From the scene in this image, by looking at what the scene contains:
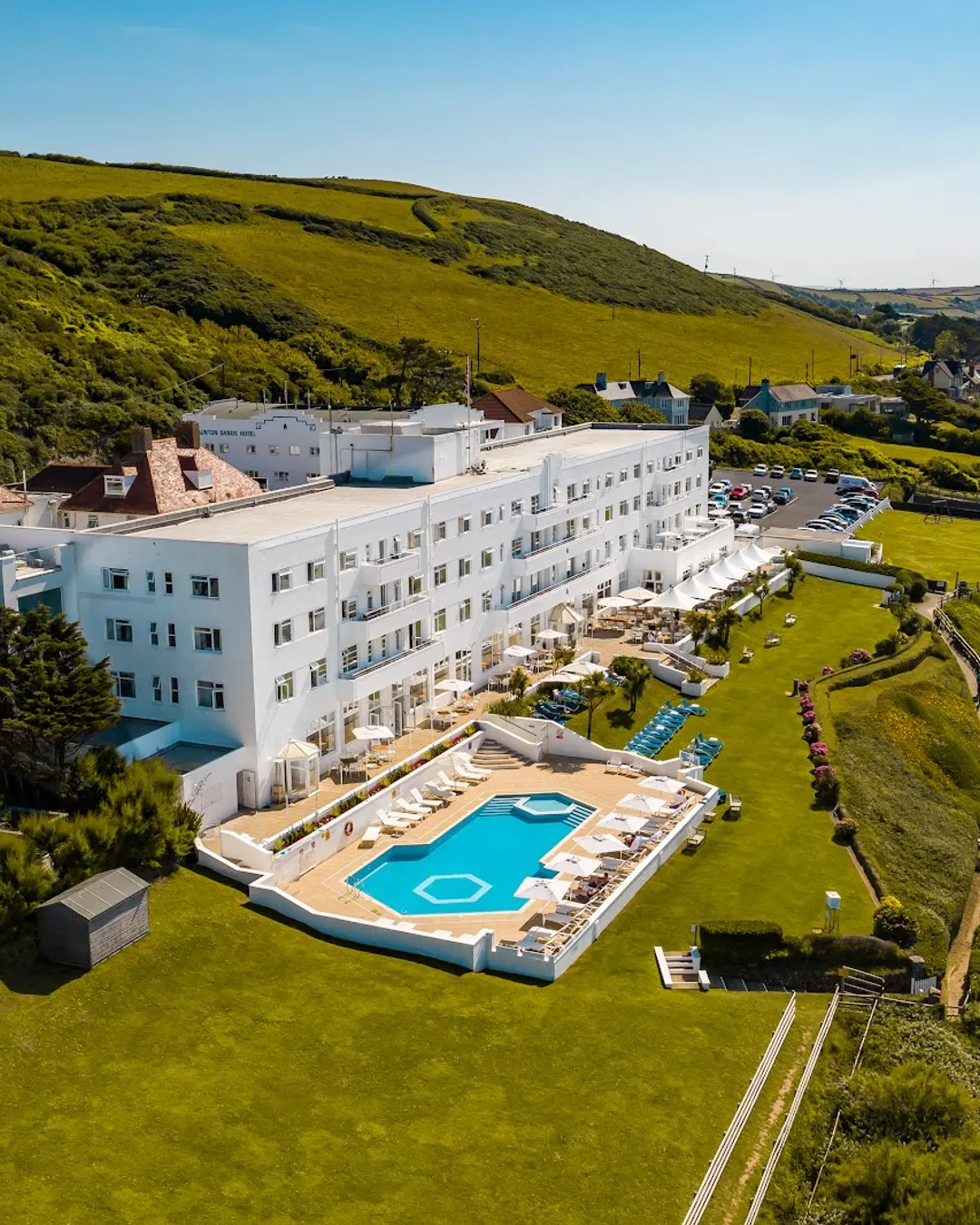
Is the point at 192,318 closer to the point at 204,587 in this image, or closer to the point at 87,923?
the point at 204,587

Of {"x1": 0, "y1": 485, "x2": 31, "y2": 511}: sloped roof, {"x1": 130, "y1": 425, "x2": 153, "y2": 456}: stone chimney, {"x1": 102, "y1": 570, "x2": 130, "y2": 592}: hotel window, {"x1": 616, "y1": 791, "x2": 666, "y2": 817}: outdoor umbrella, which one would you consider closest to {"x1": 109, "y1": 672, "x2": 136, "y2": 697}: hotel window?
{"x1": 102, "y1": 570, "x2": 130, "y2": 592}: hotel window

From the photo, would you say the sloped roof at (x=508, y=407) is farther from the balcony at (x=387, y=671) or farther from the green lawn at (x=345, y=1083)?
the green lawn at (x=345, y=1083)

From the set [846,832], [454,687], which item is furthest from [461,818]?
[846,832]

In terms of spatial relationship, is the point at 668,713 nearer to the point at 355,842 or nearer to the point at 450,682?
the point at 450,682

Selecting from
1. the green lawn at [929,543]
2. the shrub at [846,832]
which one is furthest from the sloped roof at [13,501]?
the green lawn at [929,543]

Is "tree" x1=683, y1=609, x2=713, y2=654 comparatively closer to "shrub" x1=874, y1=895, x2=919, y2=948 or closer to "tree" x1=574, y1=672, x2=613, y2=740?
"tree" x1=574, y1=672, x2=613, y2=740

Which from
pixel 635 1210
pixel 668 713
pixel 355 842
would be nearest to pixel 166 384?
pixel 668 713
